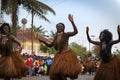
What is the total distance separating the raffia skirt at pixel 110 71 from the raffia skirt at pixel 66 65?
135 centimetres

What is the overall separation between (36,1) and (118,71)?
2428 cm

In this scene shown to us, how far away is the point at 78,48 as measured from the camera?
106 metres

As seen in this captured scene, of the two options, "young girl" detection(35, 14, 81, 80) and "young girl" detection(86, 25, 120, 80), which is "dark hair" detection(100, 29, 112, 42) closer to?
"young girl" detection(86, 25, 120, 80)

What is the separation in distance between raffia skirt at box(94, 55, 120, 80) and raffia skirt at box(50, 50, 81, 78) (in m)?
1.35

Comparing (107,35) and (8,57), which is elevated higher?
(107,35)

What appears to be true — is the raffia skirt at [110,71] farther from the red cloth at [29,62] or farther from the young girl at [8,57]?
the red cloth at [29,62]

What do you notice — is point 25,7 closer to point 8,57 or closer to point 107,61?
point 8,57

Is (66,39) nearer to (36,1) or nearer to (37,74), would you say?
(37,74)

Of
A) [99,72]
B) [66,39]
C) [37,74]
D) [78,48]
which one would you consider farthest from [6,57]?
[78,48]

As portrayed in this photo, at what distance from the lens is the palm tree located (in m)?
32.0

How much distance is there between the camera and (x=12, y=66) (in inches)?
481

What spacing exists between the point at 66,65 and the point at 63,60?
0.19 m

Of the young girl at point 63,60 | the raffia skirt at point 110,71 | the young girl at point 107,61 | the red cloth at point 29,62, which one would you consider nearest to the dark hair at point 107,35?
the young girl at point 107,61

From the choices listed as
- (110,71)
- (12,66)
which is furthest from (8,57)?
(110,71)
